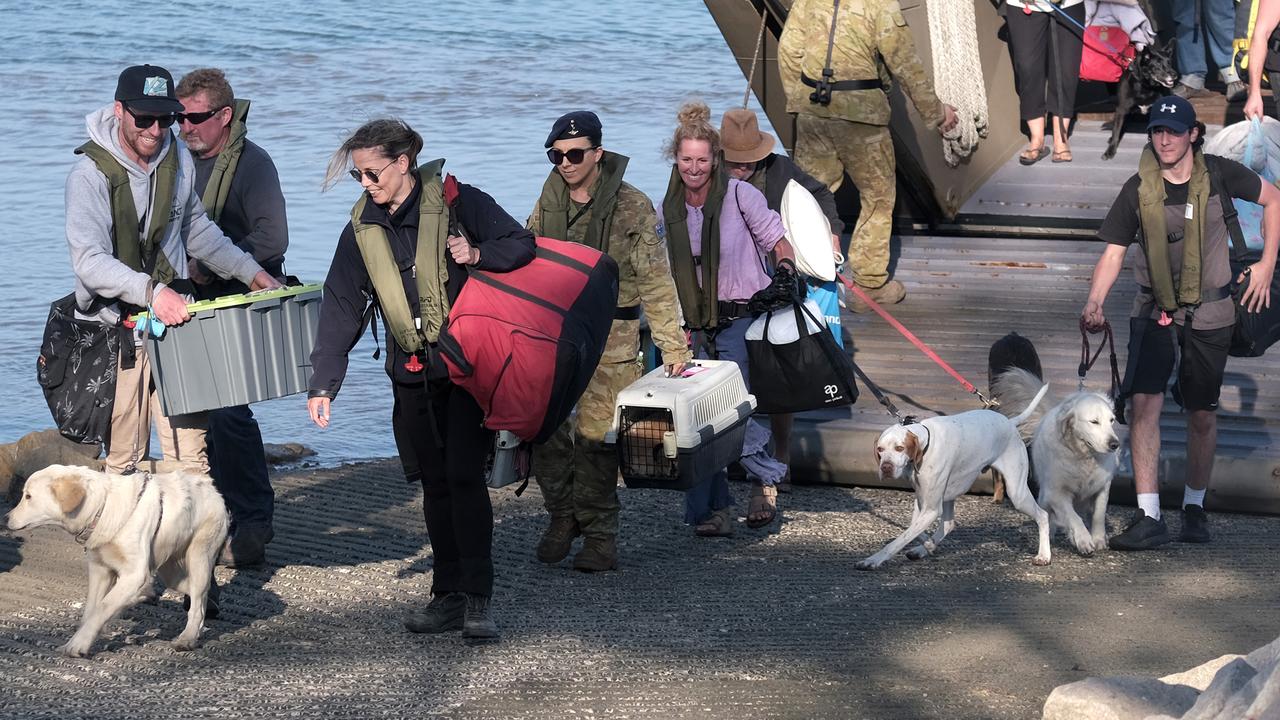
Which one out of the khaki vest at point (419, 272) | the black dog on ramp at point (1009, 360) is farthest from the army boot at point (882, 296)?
Result: the khaki vest at point (419, 272)

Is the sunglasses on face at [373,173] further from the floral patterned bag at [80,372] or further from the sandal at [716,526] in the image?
the sandal at [716,526]

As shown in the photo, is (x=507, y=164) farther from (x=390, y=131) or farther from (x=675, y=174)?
(x=390, y=131)

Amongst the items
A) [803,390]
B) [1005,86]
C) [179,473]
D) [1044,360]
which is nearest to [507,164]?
→ [1005,86]

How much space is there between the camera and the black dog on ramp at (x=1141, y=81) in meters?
12.5

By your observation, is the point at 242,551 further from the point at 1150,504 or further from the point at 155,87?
the point at 1150,504

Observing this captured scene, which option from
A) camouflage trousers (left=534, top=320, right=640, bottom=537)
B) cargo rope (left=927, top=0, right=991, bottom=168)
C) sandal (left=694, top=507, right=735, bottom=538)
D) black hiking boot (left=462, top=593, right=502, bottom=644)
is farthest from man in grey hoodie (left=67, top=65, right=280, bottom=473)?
cargo rope (left=927, top=0, right=991, bottom=168)

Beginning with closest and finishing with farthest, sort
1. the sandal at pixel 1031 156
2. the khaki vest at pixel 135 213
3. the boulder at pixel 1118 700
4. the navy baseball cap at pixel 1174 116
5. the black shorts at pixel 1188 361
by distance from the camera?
1. the boulder at pixel 1118 700
2. the khaki vest at pixel 135 213
3. the navy baseball cap at pixel 1174 116
4. the black shorts at pixel 1188 361
5. the sandal at pixel 1031 156

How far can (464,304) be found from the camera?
558 cm

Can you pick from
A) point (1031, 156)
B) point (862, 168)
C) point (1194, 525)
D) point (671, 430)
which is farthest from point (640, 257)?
point (1031, 156)

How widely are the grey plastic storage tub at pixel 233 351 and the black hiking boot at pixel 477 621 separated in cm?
111

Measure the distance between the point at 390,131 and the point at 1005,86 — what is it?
8246mm

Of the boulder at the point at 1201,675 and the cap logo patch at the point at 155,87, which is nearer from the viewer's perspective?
the boulder at the point at 1201,675

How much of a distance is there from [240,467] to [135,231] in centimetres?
144

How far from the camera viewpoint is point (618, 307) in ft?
22.2
